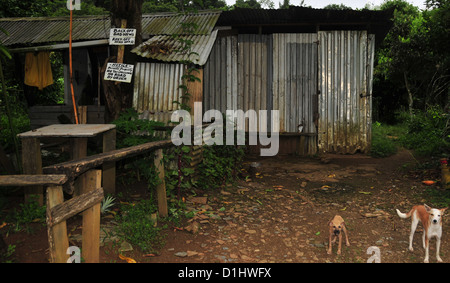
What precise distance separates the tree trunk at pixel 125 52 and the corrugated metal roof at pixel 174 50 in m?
0.43

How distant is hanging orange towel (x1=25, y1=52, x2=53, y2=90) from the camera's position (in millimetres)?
10180

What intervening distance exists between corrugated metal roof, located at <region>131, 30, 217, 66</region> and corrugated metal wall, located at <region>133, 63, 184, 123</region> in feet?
0.96

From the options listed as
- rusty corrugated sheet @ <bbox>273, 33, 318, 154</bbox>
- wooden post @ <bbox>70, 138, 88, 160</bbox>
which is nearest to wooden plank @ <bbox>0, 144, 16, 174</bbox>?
wooden post @ <bbox>70, 138, 88, 160</bbox>

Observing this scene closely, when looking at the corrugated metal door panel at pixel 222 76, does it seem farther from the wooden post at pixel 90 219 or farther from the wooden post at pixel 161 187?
the wooden post at pixel 90 219

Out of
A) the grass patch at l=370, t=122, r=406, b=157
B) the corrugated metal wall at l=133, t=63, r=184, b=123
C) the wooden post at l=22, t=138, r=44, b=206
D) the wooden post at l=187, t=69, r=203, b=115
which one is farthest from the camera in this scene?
the grass patch at l=370, t=122, r=406, b=157

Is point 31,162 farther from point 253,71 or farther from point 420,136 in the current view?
point 420,136

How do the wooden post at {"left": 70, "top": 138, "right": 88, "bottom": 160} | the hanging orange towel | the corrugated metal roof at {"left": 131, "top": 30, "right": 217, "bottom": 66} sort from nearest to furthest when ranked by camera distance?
1. the wooden post at {"left": 70, "top": 138, "right": 88, "bottom": 160}
2. the corrugated metal roof at {"left": 131, "top": 30, "right": 217, "bottom": 66}
3. the hanging orange towel

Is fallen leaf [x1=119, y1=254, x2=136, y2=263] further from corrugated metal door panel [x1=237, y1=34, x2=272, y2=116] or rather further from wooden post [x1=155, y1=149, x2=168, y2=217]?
corrugated metal door panel [x1=237, y1=34, x2=272, y2=116]

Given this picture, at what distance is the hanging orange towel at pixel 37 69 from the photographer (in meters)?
10.2

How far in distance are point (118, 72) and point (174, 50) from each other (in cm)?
179

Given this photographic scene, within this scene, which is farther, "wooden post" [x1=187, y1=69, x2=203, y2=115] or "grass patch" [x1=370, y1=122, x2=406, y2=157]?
A: "grass patch" [x1=370, y1=122, x2=406, y2=157]

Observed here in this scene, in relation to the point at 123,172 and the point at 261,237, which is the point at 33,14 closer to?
the point at 123,172
